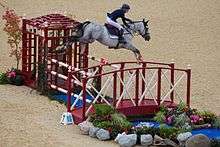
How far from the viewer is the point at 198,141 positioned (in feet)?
50.4

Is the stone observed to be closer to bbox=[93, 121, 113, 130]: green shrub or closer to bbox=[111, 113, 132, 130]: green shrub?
bbox=[111, 113, 132, 130]: green shrub

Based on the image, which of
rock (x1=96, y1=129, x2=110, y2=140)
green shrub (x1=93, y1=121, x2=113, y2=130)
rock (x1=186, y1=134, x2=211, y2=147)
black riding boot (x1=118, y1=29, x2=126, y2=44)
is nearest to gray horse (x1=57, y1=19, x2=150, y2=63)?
black riding boot (x1=118, y1=29, x2=126, y2=44)

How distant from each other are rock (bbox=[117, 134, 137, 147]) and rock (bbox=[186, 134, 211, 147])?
1.26 meters

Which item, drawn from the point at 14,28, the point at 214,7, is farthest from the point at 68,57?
the point at 214,7

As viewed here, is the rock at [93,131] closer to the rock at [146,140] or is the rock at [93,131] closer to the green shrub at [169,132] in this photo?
the rock at [146,140]

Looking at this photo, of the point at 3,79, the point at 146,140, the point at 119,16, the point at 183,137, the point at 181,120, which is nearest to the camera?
the point at 183,137

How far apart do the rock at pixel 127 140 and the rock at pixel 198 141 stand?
4.14 feet

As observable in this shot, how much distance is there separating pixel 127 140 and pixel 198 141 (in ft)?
5.31

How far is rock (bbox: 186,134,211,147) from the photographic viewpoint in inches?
605

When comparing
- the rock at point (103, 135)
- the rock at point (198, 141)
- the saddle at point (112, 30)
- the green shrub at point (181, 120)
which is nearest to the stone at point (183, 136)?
the rock at point (198, 141)

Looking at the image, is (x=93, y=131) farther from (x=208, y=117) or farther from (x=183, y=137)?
(x=208, y=117)

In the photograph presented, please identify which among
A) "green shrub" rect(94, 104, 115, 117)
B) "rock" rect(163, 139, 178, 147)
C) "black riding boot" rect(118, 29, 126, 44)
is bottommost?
"rock" rect(163, 139, 178, 147)

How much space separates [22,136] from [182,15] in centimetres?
1944

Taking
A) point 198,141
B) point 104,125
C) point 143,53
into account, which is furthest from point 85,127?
point 143,53
